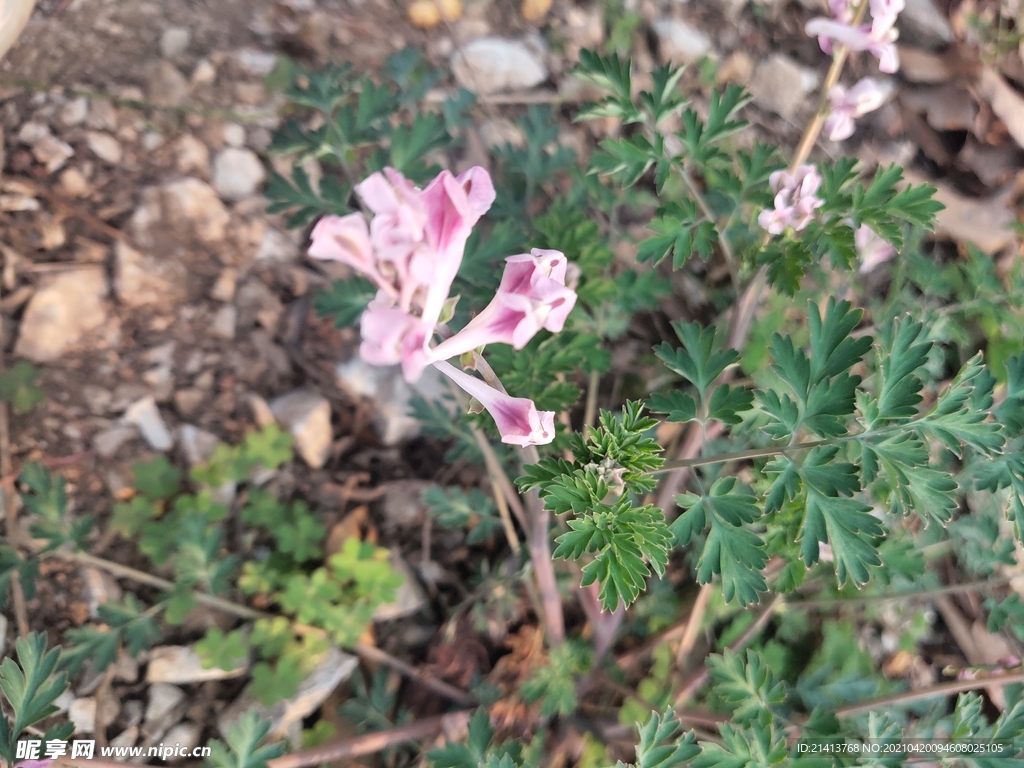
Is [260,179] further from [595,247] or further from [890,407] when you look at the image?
[890,407]

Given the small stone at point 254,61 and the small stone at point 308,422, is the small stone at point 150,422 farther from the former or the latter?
the small stone at point 254,61

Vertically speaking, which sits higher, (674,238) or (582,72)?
(582,72)

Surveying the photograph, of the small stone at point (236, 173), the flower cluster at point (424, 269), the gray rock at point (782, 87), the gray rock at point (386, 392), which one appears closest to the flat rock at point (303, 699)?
the gray rock at point (386, 392)

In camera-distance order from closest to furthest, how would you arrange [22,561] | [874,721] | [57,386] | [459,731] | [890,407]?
[890,407]
[874,721]
[22,561]
[459,731]
[57,386]

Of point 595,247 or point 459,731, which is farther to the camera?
point 459,731

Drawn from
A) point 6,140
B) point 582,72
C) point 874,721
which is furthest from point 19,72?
point 874,721
